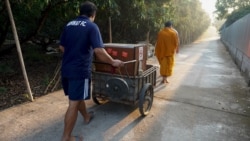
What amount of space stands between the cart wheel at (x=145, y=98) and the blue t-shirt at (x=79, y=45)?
4.10ft

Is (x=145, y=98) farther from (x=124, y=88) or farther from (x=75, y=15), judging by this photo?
(x=75, y=15)

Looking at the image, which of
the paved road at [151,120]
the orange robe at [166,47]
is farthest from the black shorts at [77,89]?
the orange robe at [166,47]

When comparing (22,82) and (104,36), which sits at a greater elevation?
(104,36)

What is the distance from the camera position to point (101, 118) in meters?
4.13

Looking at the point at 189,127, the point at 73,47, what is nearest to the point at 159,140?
the point at 189,127

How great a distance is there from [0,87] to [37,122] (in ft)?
7.34

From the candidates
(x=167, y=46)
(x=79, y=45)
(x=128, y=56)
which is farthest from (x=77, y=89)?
(x=167, y=46)

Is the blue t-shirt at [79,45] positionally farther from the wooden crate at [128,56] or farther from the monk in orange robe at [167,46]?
the monk in orange robe at [167,46]

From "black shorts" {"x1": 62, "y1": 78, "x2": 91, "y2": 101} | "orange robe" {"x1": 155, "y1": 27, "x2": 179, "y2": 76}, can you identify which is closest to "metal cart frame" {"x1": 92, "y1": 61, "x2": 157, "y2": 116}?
"black shorts" {"x1": 62, "y1": 78, "x2": 91, "y2": 101}

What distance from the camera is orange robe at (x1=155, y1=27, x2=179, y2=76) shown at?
6570 millimetres

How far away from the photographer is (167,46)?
6.58 m

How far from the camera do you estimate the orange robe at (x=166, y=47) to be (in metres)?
6.57

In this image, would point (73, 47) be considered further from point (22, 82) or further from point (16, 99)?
point (22, 82)

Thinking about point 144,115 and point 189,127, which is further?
point 144,115
